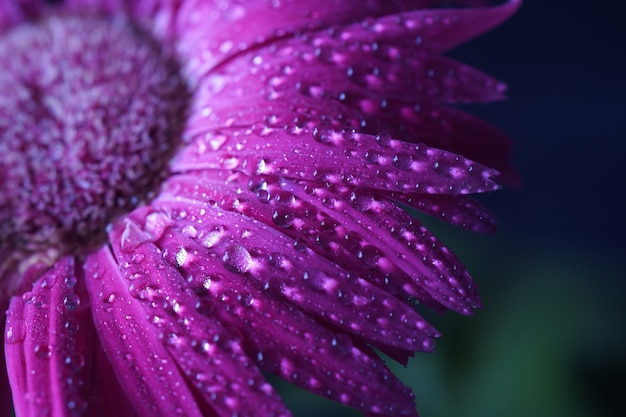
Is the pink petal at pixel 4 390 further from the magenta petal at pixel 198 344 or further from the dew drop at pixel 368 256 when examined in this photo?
the dew drop at pixel 368 256

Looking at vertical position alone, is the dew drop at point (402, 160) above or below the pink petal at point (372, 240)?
above

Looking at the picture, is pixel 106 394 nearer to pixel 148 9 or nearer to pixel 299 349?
pixel 299 349

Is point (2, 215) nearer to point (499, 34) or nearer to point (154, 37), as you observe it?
point (154, 37)

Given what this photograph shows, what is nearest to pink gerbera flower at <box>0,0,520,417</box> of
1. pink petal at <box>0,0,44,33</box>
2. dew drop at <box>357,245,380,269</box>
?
dew drop at <box>357,245,380,269</box>

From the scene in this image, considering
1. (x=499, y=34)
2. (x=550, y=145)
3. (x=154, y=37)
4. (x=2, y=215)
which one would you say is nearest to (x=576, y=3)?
(x=499, y=34)

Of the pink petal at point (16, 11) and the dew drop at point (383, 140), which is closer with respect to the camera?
the dew drop at point (383, 140)

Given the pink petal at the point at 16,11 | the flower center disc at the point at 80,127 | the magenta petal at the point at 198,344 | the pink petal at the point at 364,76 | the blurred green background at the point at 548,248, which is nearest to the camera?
the magenta petal at the point at 198,344

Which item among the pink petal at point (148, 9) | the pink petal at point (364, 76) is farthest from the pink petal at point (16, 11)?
the pink petal at point (364, 76)

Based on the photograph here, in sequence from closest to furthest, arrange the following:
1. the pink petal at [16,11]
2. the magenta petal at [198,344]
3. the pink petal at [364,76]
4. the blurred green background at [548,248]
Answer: the magenta petal at [198,344], the pink petal at [364,76], the blurred green background at [548,248], the pink petal at [16,11]
